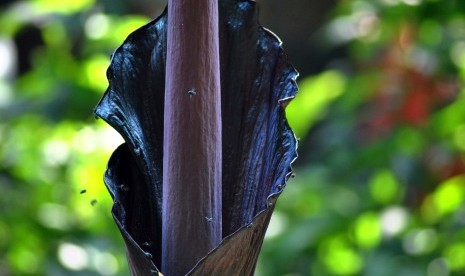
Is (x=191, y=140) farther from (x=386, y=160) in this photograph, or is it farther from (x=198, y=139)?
(x=386, y=160)

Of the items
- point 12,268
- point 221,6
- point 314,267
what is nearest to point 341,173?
point 314,267

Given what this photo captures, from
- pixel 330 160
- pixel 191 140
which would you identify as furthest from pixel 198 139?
pixel 330 160

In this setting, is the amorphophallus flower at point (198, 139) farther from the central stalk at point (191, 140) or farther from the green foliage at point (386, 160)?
the green foliage at point (386, 160)

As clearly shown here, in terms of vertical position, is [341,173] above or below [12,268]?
above

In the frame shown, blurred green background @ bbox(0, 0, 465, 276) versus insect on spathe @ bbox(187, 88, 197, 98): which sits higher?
blurred green background @ bbox(0, 0, 465, 276)

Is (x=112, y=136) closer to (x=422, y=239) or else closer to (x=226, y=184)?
(x=422, y=239)

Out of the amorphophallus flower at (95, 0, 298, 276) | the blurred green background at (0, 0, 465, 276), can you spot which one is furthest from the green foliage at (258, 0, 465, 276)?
the amorphophallus flower at (95, 0, 298, 276)

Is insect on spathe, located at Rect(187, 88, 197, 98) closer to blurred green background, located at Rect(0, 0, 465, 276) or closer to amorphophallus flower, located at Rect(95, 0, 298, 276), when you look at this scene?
amorphophallus flower, located at Rect(95, 0, 298, 276)
